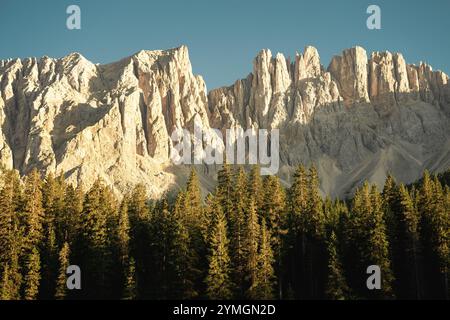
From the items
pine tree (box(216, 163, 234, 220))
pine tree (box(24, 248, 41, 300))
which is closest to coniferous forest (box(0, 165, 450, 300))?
pine tree (box(24, 248, 41, 300))

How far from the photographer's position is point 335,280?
60469 millimetres

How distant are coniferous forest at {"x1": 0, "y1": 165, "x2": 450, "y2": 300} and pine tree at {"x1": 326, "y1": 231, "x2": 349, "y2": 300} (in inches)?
4.7

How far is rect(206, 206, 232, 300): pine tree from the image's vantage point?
196ft

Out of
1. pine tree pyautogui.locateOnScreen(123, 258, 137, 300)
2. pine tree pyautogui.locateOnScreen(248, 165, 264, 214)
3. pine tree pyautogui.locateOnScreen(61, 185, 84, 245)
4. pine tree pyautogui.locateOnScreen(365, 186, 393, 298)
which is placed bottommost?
pine tree pyautogui.locateOnScreen(123, 258, 137, 300)

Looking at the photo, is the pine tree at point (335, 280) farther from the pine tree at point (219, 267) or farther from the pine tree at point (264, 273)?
the pine tree at point (219, 267)

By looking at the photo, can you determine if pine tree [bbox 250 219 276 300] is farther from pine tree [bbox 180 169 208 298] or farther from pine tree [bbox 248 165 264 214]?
pine tree [bbox 248 165 264 214]

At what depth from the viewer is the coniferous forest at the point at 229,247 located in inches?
2416

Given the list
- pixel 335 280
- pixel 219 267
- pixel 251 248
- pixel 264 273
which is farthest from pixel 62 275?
pixel 335 280

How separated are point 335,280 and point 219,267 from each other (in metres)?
10.2

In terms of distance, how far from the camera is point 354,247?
210 feet

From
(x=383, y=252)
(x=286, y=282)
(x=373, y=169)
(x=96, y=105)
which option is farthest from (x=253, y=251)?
(x=373, y=169)

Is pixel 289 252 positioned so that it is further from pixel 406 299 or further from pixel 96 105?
pixel 96 105

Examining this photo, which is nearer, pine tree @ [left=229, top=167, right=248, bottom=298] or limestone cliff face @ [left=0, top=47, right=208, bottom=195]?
pine tree @ [left=229, top=167, right=248, bottom=298]

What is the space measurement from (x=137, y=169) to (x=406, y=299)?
112 meters
